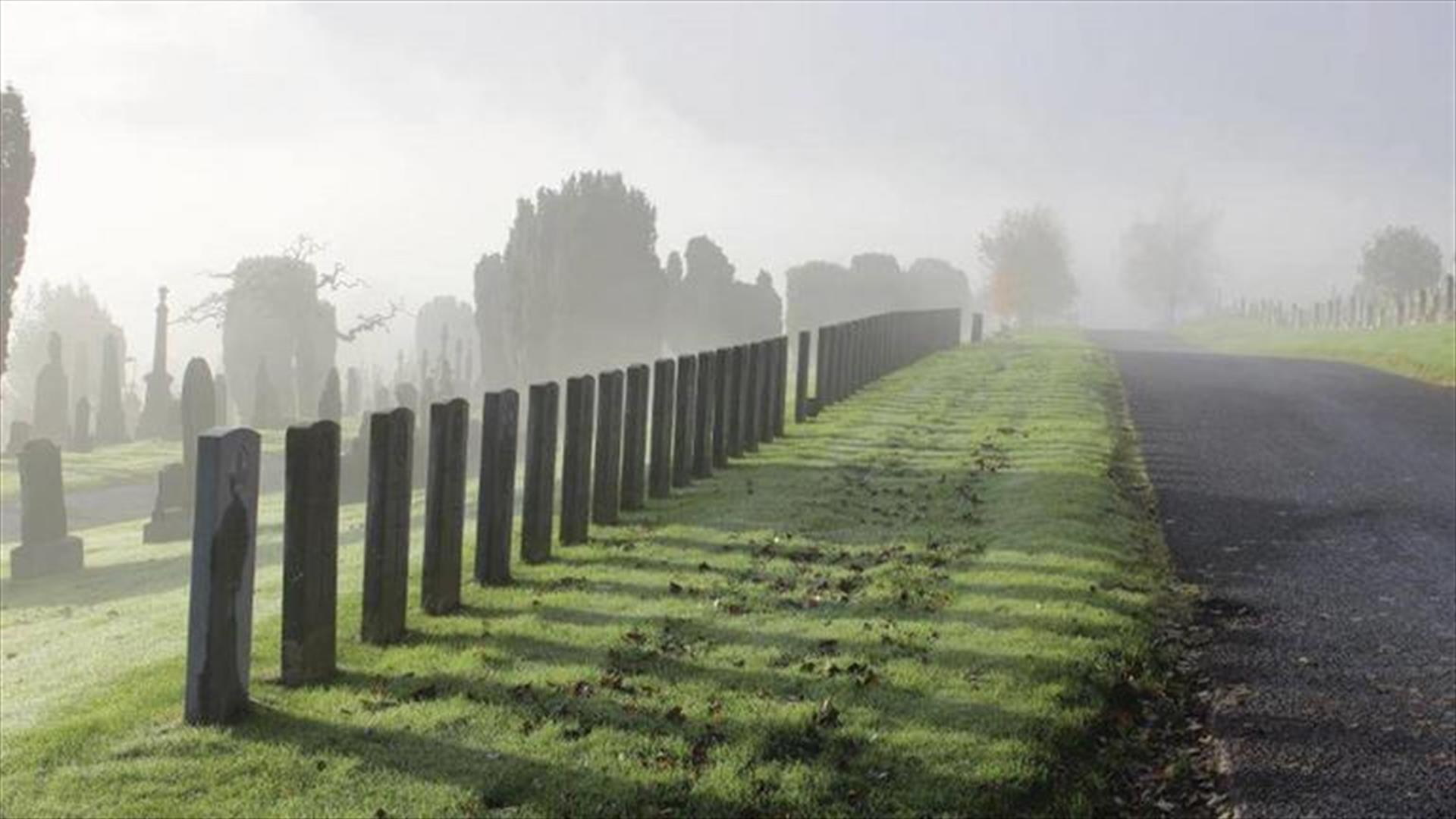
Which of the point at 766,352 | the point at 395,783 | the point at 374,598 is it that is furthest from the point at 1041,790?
the point at 766,352

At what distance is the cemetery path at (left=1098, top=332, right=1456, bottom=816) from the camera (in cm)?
591

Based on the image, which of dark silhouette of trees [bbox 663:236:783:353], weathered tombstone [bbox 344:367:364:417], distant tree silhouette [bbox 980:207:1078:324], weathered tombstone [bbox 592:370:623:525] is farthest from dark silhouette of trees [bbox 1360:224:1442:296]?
weathered tombstone [bbox 592:370:623:525]

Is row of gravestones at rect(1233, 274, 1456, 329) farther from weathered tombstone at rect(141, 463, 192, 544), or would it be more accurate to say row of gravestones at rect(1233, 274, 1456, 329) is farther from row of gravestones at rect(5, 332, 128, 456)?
row of gravestones at rect(5, 332, 128, 456)

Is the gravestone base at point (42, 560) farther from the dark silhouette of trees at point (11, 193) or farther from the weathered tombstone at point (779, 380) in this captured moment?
the dark silhouette of trees at point (11, 193)

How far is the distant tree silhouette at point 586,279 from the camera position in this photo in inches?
2579

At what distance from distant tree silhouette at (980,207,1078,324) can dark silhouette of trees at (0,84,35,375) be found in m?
68.3

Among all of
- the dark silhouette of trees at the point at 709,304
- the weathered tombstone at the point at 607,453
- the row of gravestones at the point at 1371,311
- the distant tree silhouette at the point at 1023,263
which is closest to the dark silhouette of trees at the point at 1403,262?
the row of gravestones at the point at 1371,311

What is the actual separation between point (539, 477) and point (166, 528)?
1740 centimetres

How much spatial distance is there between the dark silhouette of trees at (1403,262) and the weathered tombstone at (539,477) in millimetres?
83633

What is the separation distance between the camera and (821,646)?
7500mm

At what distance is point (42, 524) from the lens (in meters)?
22.1

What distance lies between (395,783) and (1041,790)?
290cm

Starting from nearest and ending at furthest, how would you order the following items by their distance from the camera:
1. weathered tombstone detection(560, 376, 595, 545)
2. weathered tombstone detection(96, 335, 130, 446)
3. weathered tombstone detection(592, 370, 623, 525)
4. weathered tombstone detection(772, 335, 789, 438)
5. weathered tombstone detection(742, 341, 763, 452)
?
weathered tombstone detection(560, 376, 595, 545)
weathered tombstone detection(592, 370, 623, 525)
weathered tombstone detection(742, 341, 763, 452)
weathered tombstone detection(772, 335, 789, 438)
weathered tombstone detection(96, 335, 130, 446)

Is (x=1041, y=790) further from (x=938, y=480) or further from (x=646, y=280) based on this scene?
(x=646, y=280)
